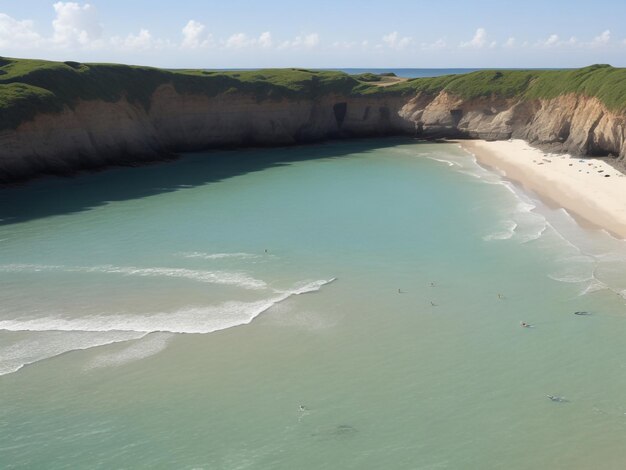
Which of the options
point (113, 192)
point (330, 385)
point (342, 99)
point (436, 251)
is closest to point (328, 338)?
point (330, 385)

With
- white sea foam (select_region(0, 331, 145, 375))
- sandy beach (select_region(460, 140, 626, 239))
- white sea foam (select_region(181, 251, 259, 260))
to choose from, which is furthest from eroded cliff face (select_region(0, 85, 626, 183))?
white sea foam (select_region(0, 331, 145, 375))

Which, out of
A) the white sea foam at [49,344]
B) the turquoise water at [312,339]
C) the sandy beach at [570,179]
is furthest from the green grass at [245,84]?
the white sea foam at [49,344]

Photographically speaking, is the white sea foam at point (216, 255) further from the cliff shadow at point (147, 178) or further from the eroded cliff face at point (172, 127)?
the eroded cliff face at point (172, 127)

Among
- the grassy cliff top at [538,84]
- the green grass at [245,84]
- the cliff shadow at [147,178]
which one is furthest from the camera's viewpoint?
the grassy cliff top at [538,84]

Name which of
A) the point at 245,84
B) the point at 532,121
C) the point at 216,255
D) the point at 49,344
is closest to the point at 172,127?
the point at 245,84

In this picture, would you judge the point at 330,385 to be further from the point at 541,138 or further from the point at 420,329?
the point at 541,138

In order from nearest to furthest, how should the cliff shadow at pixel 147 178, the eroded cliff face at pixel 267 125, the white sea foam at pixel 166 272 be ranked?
the white sea foam at pixel 166 272 < the cliff shadow at pixel 147 178 < the eroded cliff face at pixel 267 125
